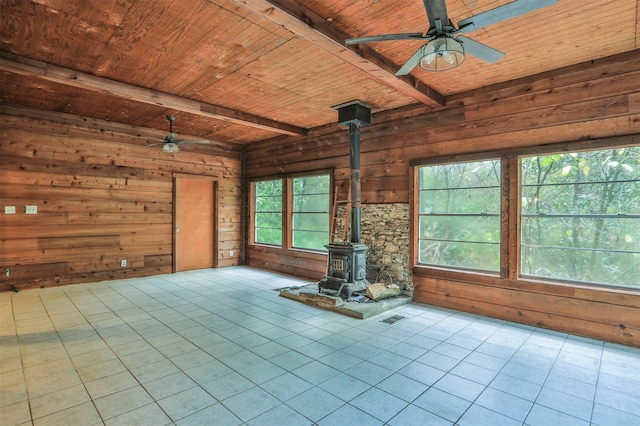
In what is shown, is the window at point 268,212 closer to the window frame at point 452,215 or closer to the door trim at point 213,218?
the door trim at point 213,218

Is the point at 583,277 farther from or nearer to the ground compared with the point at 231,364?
farther from the ground

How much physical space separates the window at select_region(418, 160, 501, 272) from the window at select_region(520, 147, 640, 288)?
1.19ft

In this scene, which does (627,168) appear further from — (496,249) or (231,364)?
(231,364)

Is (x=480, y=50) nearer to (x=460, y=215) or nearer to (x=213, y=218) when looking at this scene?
(x=460, y=215)

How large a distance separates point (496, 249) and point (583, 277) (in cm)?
90

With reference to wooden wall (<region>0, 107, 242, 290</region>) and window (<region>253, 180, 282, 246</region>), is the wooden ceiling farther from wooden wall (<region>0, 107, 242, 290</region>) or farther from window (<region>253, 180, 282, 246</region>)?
window (<region>253, 180, 282, 246</region>)

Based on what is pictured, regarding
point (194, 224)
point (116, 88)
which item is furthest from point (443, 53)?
point (194, 224)

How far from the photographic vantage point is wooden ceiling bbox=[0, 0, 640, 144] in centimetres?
262

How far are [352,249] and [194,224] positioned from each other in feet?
13.7

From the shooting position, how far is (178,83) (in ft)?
13.7

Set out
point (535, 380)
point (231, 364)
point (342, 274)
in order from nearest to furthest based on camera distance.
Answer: point (535, 380) < point (231, 364) < point (342, 274)

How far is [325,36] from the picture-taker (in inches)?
109

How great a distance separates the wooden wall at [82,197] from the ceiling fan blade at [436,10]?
19.8 feet

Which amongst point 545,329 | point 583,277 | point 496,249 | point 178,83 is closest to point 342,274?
point 496,249
